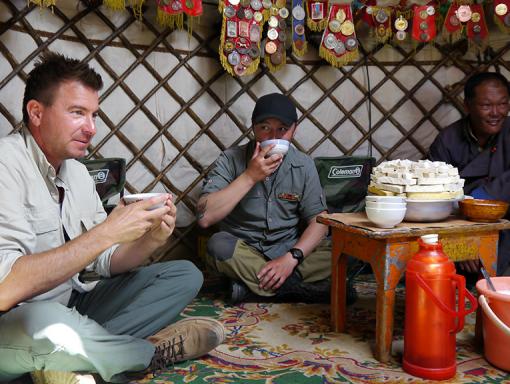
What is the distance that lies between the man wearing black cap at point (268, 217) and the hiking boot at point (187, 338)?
554mm

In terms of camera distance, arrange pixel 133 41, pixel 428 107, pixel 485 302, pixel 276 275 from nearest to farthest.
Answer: pixel 485 302
pixel 276 275
pixel 133 41
pixel 428 107

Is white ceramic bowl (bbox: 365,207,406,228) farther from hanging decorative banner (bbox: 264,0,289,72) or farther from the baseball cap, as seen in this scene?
hanging decorative banner (bbox: 264,0,289,72)

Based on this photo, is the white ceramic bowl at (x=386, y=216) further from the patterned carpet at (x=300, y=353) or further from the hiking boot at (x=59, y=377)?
the hiking boot at (x=59, y=377)

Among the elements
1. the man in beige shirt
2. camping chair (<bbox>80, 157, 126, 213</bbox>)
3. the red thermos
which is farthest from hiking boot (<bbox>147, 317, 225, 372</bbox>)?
camping chair (<bbox>80, 157, 126, 213</bbox>)

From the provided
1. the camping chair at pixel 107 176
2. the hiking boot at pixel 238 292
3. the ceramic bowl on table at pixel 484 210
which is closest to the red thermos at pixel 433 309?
the ceramic bowl on table at pixel 484 210

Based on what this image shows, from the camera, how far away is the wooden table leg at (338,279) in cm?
164

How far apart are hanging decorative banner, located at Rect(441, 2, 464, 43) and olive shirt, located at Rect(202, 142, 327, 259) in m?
1.21

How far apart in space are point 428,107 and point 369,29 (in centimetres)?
58

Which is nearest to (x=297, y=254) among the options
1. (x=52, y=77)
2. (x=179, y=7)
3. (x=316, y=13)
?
(x=52, y=77)

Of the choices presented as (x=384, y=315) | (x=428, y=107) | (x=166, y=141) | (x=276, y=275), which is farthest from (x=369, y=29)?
(x=384, y=315)

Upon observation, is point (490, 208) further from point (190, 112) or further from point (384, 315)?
point (190, 112)

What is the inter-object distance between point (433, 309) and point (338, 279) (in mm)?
403

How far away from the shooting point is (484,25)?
2736mm

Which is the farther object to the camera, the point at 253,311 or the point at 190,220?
the point at 190,220
